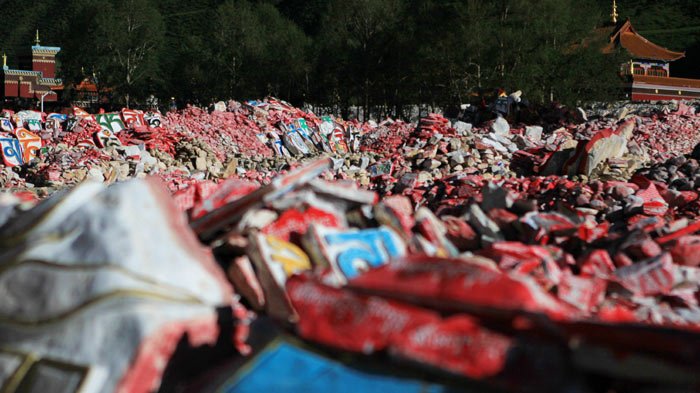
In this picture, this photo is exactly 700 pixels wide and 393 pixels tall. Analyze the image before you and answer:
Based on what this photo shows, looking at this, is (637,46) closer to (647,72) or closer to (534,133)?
(647,72)

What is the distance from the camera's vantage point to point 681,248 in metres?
4.43

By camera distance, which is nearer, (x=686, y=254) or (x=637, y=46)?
(x=686, y=254)

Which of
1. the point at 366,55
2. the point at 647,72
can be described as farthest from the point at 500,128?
the point at 647,72

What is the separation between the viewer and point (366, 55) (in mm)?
35594

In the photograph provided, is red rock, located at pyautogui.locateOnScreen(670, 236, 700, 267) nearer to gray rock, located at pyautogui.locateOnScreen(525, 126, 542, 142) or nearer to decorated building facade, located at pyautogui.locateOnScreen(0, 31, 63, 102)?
gray rock, located at pyautogui.locateOnScreen(525, 126, 542, 142)

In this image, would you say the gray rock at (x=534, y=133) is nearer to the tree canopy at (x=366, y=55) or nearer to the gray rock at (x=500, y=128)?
the gray rock at (x=500, y=128)

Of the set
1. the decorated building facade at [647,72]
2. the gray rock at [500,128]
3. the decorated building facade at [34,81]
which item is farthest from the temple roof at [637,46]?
the decorated building facade at [34,81]

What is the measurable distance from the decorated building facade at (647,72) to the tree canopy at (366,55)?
3903mm

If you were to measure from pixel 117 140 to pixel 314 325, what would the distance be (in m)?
16.0

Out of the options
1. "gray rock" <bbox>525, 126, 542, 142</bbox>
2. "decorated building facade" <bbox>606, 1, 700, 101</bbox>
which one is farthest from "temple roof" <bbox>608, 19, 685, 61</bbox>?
"gray rock" <bbox>525, 126, 542, 142</bbox>

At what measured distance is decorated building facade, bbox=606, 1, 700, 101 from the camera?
35.5 m

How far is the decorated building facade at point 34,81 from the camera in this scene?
130 feet

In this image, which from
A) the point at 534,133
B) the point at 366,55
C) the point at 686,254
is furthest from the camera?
the point at 366,55

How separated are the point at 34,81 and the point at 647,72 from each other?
34.9m
